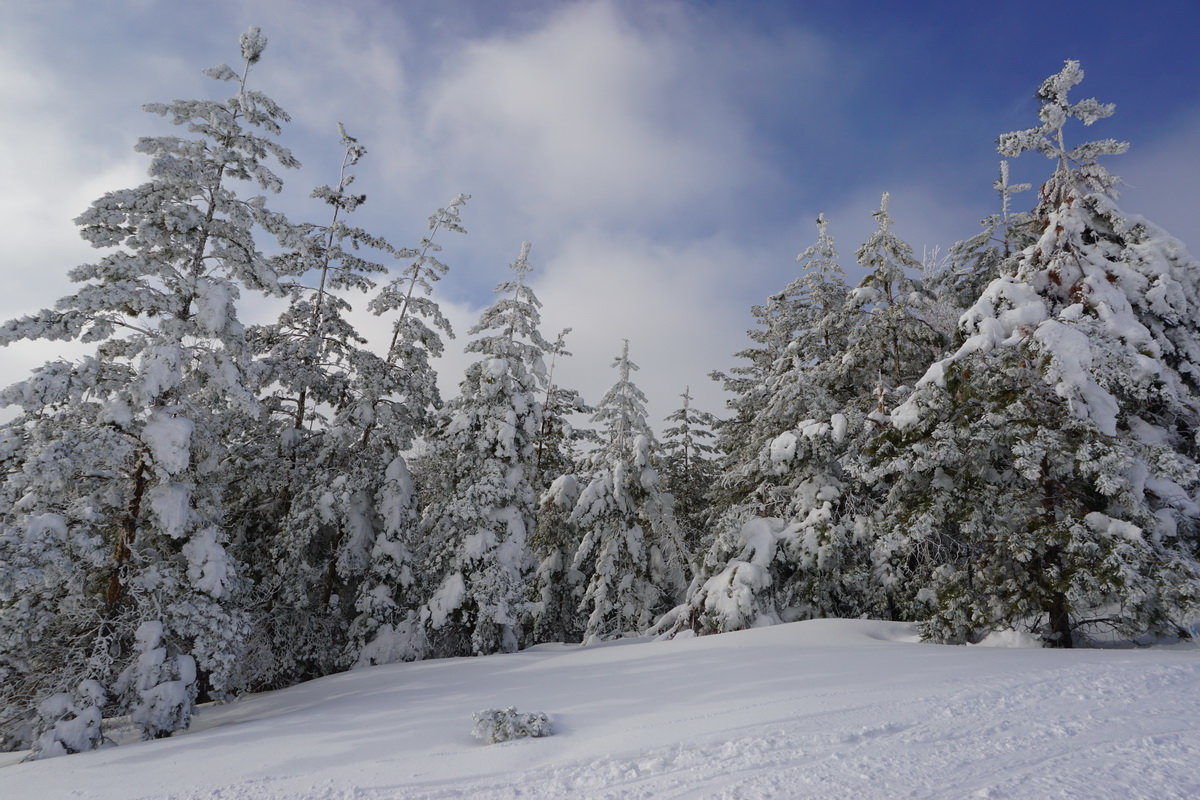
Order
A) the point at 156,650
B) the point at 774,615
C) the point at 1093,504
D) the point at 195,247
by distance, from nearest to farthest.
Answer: the point at 156,650, the point at 1093,504, the point at 195,247, the point at 774,615

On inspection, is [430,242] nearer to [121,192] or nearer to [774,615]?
[121,192]

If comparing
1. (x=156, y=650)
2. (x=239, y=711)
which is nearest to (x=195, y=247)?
(x=156, y=650)

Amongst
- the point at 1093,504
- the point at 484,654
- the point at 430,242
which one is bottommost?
the point at 484,654

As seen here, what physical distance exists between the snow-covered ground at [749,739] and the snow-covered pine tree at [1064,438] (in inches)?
44.9

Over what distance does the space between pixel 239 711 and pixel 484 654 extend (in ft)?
18.0

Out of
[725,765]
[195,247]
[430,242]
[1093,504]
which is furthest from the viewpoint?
[430,242]

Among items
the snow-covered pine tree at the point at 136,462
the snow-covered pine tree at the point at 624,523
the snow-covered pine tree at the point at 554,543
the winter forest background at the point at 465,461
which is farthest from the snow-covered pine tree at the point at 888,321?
the snow-covered pine tree at the point at 136,462

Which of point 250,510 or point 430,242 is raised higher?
point 430,242

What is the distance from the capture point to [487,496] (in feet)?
51.2

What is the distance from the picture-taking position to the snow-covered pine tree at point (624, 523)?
18.8 m

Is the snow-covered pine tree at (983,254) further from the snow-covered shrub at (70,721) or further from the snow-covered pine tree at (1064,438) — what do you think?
the snow-covered shrub at (70,721)

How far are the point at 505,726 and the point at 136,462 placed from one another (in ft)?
26.8

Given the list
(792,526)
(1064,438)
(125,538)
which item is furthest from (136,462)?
(1064,438)

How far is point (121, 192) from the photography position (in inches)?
396
